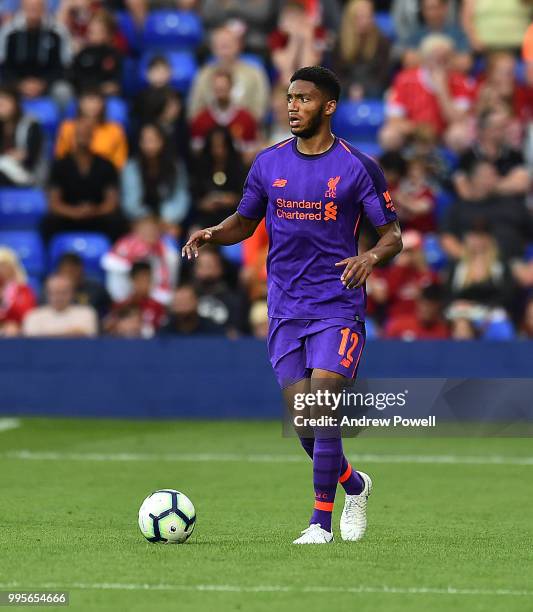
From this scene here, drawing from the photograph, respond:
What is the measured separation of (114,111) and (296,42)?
2.34 metres

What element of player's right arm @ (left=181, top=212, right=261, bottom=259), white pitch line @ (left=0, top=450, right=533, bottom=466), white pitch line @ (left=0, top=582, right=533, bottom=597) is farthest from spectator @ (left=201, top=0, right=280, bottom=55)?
white pitch line @ (left=0, top=582, right=533, bottom=597)

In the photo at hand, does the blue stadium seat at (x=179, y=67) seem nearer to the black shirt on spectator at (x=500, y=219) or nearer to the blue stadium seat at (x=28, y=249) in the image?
the blue stadium seat at (x=28, y=249)

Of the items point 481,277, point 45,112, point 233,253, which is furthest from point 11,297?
point 481,277

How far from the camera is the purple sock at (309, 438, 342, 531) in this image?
26.0ft

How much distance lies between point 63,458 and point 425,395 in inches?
171

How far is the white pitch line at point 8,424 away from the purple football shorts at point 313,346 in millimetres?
7293

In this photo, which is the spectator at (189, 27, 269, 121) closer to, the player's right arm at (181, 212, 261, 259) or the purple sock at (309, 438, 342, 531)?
the player's right arm at (181, 212, 261, 259)

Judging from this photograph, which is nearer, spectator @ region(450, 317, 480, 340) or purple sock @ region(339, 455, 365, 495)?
purple sock @ region(339, 455, 365, 495)

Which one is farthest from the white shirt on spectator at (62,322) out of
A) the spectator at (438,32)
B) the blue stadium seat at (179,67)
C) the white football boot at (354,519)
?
the white football boot at (354,519)

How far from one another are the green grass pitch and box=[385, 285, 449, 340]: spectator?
1415 millimetres

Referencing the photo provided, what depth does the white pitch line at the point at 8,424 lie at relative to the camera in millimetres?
14984

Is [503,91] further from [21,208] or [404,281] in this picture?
[21,208]

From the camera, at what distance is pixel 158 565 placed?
284 inches

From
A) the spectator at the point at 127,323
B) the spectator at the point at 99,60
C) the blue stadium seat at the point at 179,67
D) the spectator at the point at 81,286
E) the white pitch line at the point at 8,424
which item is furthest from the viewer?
the blue stadium seat at the point at 179,67
